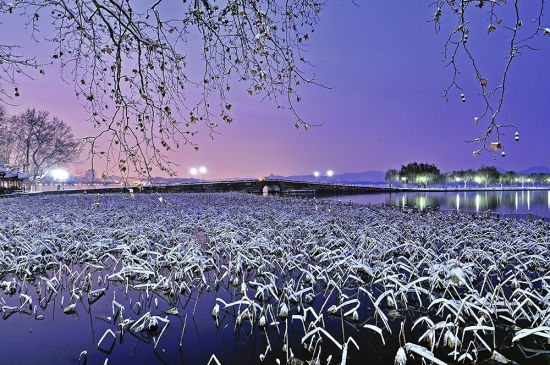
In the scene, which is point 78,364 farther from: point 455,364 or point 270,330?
point 455,364

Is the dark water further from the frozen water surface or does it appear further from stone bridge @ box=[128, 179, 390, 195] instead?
the frozen water surface

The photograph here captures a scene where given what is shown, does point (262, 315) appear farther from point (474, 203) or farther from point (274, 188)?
point (274, 188)

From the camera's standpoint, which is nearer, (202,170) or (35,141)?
(35,141)

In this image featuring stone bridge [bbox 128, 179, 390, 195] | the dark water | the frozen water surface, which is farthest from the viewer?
stone bridge [bbox 128, 179, 390, 195]

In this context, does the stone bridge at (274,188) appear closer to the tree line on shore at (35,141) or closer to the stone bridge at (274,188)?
the stone bridge at (274,188)

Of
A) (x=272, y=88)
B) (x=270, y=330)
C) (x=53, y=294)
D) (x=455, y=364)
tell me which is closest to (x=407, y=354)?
(x=455, y=364)

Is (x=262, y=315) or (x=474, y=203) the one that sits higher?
(x=262, y=315)

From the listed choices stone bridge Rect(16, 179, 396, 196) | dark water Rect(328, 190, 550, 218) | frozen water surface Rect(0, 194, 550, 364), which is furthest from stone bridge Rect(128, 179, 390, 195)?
frozen water surface Rect(0, 194, 550, 364)

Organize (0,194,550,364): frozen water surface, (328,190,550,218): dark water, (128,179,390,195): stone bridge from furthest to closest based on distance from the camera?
(128,179,390,195): stone bridge, (328,190,550,218): dark water, (0,194,550,364): frozen water surface

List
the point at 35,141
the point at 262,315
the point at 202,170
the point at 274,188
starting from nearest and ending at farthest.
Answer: the point at 262,315 < the point at 35,141 < the point at 202,170 < the point at 274,188

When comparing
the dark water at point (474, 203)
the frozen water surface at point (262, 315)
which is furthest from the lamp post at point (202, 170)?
the frozen water surface at point (262, 315)

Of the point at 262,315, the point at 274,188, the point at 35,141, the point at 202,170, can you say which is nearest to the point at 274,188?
the point at 274,188

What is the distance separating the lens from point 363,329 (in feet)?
18.3

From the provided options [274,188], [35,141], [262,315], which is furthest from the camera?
[274,188]
